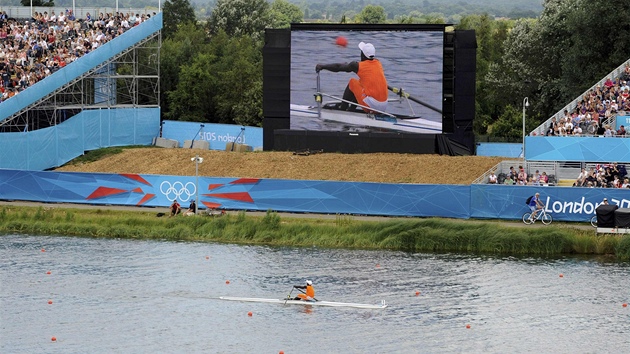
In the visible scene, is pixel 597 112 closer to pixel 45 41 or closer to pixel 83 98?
pixel 83 98

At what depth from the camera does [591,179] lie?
204 feet

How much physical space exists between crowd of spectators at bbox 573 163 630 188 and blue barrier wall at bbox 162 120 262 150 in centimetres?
2686

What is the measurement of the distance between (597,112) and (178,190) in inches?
929

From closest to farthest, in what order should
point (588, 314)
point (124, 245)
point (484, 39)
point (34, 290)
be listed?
point (588, 314) < point (34, 290) < point (124, 245) < point (484, 39)

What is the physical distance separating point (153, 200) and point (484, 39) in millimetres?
65513

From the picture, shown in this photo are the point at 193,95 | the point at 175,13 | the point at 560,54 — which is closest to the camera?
the point at 560,54

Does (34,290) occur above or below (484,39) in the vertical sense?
below

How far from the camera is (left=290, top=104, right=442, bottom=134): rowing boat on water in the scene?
72.2m

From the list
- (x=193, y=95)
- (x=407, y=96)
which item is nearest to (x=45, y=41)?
(x=193, y=95)

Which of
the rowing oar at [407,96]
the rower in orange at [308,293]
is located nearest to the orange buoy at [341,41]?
the rowing oar at [407,96]

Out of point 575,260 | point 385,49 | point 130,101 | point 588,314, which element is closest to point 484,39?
point 130,101

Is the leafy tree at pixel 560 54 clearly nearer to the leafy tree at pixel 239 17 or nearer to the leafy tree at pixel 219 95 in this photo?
the leafy tree at pixel 219 95

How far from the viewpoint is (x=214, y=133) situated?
87375 millimetres

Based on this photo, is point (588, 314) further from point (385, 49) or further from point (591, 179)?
point (385, 49)
